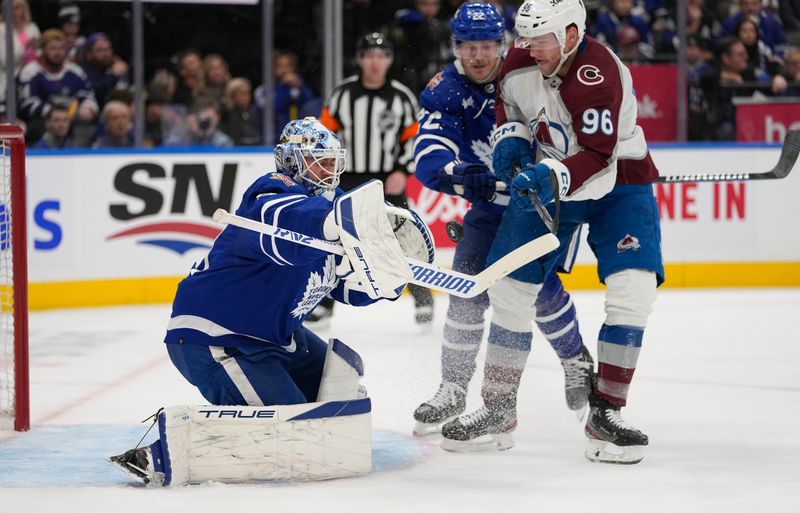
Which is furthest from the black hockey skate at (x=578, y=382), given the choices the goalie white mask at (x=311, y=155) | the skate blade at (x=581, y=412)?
the goalie white mask at (x=311, y=155)

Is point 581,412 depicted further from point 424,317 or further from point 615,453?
point 424,317

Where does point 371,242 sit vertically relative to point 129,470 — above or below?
above

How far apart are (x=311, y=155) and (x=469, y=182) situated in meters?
0.64

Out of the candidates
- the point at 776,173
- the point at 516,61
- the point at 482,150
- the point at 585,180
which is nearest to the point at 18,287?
the point at 482,150

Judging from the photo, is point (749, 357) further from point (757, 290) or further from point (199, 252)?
point (199, 252)

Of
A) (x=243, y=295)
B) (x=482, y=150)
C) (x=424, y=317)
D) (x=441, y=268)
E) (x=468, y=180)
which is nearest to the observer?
(x=441, y=268)

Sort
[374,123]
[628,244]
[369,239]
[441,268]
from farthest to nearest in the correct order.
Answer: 1. [374,123]
2. [628,244]
3. [441,268]
4. [369,239]

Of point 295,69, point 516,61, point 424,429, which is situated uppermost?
point 516,61

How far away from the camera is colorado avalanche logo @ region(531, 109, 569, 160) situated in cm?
319

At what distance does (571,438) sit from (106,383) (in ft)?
5.46

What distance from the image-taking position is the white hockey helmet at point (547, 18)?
306 cm

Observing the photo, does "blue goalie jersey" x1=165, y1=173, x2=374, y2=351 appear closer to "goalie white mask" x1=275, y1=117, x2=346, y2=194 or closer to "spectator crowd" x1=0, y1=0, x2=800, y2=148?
"goalie white mask" x1=275, y1=117, x2=346, y2=194

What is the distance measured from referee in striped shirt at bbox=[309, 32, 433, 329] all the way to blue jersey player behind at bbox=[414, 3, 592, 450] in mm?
2104

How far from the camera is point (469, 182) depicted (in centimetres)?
341
